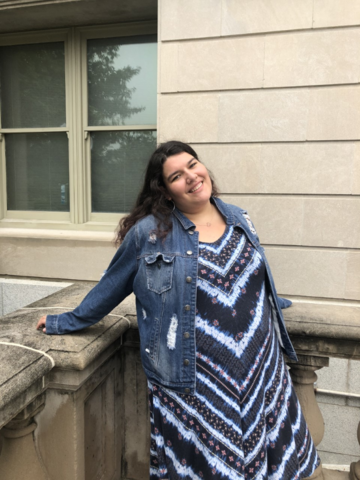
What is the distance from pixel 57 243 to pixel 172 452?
3.72 meters

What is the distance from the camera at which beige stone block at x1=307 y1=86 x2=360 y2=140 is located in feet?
11.4

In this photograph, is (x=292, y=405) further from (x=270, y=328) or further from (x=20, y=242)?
(x=20, y=242)

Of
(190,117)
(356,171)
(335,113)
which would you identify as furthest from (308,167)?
(190,117)

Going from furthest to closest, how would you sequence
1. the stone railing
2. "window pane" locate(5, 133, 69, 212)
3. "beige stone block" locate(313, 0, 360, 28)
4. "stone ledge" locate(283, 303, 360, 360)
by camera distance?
"window pane" locate(5, 133, 69, 212) < "beige stone block" locate(313, 0, 360, 28) < "stone ledge" locate(283, 303, 360, 360) < the stone railing

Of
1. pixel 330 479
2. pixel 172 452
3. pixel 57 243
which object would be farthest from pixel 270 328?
pixel 57 243

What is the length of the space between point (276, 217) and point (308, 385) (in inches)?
92.7

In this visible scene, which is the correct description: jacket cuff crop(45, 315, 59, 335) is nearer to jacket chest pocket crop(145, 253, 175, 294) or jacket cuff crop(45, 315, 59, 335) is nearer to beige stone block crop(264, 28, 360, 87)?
jacket chest pocket crop(145, 253, 175, 294)

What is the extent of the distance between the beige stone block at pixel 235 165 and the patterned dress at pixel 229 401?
2518 millimetres

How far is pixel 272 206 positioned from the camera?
3.77m

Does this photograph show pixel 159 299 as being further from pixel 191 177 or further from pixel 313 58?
pixel 313 58

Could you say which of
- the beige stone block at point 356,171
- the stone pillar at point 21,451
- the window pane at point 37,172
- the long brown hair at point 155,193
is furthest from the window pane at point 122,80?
the stone pillar at point 21,451

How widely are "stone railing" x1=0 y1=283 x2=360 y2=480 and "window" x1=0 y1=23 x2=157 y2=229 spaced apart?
311 cm

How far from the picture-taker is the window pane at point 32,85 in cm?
473

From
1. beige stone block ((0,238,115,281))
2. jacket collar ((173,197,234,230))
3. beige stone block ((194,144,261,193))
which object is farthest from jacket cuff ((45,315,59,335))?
beige stone block ((0,238,115,281))
